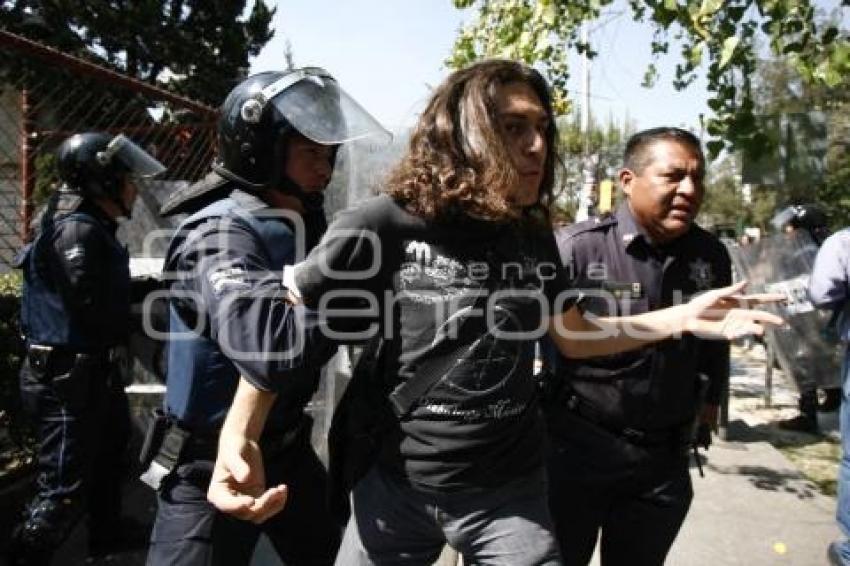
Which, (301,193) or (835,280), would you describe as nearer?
(301,193)

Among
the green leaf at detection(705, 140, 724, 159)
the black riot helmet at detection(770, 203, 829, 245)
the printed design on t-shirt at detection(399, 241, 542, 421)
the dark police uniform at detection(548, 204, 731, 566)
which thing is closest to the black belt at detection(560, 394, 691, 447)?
the dark police uniform at detection(548, 204, 731, 566)

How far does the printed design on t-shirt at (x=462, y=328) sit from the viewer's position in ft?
5.59

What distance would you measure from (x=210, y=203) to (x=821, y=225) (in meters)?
Answer: 6.54

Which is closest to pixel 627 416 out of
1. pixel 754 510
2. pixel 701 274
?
pixel 701 274

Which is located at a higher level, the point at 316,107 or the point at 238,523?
the point at 316,107

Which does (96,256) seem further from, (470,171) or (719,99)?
(719,99)

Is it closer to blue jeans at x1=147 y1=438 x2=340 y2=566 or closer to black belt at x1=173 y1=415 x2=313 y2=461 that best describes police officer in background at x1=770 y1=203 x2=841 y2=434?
blue jeans at x1=147 y1=438 x2=340 y2=566

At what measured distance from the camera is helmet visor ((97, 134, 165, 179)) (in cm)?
355

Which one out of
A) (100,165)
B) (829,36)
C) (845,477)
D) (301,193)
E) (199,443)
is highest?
(829,36)

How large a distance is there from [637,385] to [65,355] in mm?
2478

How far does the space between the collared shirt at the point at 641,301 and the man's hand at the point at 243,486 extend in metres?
1.17

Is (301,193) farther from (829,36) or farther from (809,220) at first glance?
(809,220)

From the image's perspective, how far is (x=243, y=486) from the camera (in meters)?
1.55

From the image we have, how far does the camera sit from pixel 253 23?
23188 mm
